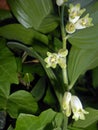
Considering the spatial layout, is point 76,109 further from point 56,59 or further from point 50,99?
point 50,99

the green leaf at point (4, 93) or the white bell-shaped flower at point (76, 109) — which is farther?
the green leaf at point (4, 93)

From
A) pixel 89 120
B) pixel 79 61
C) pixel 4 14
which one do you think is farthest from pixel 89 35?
pixel 4 14

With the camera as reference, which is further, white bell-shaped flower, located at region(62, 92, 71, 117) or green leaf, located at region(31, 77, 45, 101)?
green leaf, located at region(31, 77, 45, 101)

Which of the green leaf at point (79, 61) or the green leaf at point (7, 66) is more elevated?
Answer: the green leaf at point (79, 61)

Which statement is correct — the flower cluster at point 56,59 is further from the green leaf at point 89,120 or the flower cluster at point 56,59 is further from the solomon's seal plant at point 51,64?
the green leaf at point 89,120

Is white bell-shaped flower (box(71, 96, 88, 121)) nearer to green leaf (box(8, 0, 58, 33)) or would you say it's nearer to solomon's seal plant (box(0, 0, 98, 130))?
solomon's seal plant (box(0, 0, 98, 130))

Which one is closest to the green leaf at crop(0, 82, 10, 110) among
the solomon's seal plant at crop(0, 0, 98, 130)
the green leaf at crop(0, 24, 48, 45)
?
the solomon's seal plant at crop(0, 0, 98, 130)

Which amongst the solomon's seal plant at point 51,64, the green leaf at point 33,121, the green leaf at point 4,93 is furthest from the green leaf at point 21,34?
the green leaf at point 33,121

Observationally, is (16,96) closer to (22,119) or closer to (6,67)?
(6,67)
